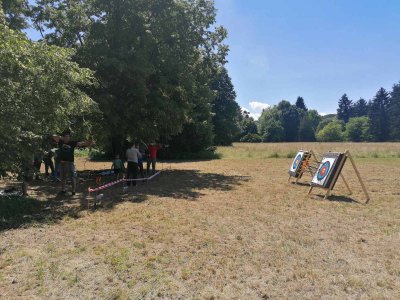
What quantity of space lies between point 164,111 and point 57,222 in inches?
399

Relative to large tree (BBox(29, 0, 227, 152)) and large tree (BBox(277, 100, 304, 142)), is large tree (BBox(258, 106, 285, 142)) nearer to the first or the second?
large tree (BBox(277, 100, 304, 142))

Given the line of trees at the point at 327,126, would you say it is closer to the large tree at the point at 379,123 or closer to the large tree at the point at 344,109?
the large tree at the point at 379,123

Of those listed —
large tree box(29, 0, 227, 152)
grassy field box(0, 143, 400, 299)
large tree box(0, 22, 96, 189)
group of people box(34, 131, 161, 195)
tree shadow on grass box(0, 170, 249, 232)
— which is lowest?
grassy field box(0, 143, 400, 299)

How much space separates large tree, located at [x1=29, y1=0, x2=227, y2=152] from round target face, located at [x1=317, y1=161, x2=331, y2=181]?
7513mm

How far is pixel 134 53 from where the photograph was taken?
1576 cm

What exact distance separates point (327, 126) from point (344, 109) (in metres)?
45.7

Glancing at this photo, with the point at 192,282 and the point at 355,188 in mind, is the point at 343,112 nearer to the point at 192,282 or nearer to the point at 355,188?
the point at 355,188

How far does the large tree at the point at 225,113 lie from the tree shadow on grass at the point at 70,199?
3098 centimetres

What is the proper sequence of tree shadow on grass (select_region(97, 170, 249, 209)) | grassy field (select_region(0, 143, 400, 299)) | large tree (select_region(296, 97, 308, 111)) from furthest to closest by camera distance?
1. large tree (select_region(296, 97, 308, 111))
2. tree shadow on grass (select_region(97, 170, 249, 209))
3. grassy field (select_region(0, 143, 400, 299))

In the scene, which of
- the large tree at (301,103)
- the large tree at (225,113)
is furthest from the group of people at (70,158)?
the large tree at (301,103)

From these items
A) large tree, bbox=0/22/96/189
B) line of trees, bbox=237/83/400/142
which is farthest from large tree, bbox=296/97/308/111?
large tree, bbox=0/22/96/189

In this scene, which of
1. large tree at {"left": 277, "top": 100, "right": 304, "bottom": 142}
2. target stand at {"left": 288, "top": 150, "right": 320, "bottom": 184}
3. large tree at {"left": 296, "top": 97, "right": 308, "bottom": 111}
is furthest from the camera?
large tree at {"left": 296, "top": 97, "right": 308, "bottom": 111}

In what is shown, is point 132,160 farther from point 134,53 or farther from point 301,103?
point 301,103

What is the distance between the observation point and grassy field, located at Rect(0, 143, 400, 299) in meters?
4.57
